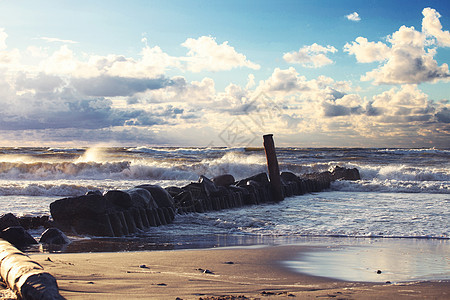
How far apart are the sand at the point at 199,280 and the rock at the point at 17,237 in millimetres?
1124

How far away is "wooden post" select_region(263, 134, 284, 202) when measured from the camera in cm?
1383

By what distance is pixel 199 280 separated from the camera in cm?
428

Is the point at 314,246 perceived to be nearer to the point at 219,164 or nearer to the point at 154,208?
the point at 154,208

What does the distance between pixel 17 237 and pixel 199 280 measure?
3599 millimetres

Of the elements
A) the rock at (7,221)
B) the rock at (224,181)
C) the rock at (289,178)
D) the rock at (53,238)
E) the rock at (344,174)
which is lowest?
the rock at (344,174)

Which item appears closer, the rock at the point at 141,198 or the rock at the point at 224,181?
the rock at the point at 141,198

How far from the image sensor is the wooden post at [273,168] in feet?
45.4

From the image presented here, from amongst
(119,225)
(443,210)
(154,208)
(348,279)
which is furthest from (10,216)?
(443,210)

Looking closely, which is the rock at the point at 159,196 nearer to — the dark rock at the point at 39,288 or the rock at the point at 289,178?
the dark rock at the point at 39,288

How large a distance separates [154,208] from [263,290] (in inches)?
213

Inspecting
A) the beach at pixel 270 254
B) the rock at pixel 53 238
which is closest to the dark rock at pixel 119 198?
the beach at pixel 270 254

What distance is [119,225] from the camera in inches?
309

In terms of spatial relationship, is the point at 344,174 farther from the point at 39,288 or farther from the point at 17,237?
the point at 39,288

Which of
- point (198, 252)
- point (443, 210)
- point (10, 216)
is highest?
point (10, 216)
